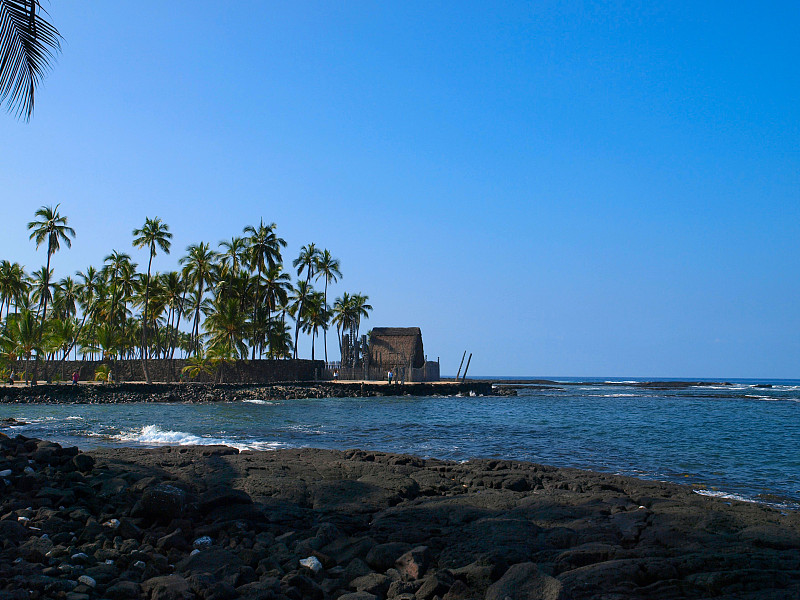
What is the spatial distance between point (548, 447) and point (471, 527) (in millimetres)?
11586

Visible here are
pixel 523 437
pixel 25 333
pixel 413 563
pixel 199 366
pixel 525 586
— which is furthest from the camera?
pixel 199 366

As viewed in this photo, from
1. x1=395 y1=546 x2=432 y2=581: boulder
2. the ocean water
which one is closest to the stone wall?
the ocean water

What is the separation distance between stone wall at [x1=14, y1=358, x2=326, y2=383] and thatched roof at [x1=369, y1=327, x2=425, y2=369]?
8.48 meters

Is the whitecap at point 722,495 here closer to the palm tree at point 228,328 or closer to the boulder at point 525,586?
the boulder at point 525,586

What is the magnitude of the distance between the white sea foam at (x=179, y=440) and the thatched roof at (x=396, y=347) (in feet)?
128

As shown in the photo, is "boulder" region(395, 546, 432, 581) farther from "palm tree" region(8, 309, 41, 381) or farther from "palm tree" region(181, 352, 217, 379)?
"palm tree" region(8, 309, 41, 381)

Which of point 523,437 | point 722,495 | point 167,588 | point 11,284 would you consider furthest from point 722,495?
point 11,284

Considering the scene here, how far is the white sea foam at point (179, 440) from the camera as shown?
17.4m

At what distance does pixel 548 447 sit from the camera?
18.5m

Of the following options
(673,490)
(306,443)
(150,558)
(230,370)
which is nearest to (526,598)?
(150,558)

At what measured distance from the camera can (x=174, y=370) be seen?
51562 millimetres

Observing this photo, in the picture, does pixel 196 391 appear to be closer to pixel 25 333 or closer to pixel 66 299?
pixel 25 333

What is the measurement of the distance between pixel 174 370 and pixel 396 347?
20774 millimetres

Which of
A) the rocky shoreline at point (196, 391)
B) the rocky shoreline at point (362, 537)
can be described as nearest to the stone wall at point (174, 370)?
the rocky shoreline at point (196, 391)
